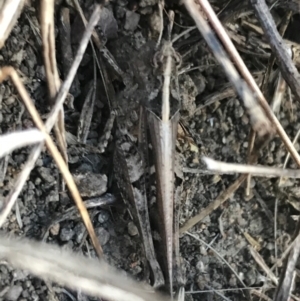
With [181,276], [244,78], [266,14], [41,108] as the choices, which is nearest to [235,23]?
[266,14]

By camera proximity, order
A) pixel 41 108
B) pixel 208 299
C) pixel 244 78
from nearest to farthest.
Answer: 1. pixel 244 78
2. pixel 41 108
3. pixel 208 299

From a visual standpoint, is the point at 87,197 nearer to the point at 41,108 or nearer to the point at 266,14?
the point at 41,108

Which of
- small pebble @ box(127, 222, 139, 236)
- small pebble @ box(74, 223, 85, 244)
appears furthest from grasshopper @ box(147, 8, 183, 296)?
small pebble @ box(74, 223, 85, 244)

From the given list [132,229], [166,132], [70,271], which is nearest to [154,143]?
[166,132]

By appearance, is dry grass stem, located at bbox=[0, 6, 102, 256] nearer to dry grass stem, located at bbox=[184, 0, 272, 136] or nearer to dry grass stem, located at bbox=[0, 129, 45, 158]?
dry grass stem, located at bbox=[0, 129, 45, 158]

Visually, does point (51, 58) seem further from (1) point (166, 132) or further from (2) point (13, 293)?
(2) point (13, 293)

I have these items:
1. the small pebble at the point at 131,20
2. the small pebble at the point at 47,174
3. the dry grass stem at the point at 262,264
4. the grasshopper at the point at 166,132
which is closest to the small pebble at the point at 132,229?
the grasshopper at the point at 166,132

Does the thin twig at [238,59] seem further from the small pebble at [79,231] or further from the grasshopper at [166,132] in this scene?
the small pebble at [79,231]
